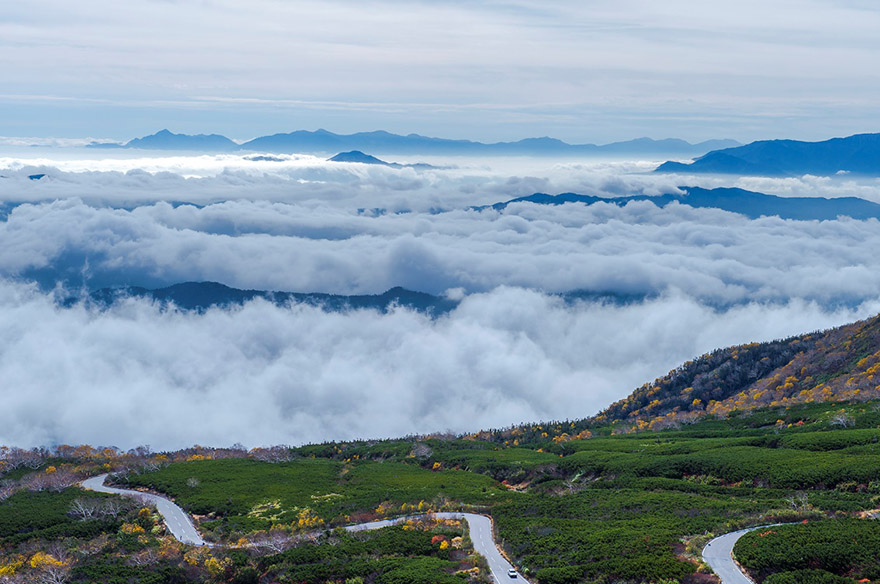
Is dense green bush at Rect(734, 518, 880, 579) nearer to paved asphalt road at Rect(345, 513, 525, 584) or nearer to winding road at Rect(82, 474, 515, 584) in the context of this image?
paved asphalt road at Rect(345, 513, 525, 584)

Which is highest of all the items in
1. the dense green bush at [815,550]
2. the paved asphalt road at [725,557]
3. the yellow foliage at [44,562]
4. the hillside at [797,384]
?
the dense green bush at [815,550]

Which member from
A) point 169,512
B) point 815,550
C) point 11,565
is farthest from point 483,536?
point 169,512

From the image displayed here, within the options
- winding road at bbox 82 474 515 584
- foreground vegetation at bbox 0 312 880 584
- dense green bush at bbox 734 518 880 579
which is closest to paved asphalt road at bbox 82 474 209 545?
winding road at bbox 82 474 515 584

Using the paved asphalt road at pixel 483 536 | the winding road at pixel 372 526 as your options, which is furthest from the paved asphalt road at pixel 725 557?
the winding road at pixel 372 526

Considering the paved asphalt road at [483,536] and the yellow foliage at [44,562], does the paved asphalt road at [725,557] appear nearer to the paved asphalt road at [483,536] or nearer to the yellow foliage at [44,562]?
the paved asphalt road at [483,536]

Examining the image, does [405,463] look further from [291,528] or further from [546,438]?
[291,528]
